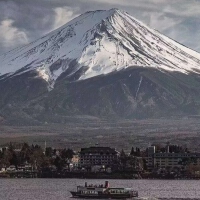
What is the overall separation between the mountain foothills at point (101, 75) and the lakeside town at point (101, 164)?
5436 centimetres

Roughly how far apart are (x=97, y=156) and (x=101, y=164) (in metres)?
2.71

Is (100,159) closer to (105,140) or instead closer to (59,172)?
(59,172)

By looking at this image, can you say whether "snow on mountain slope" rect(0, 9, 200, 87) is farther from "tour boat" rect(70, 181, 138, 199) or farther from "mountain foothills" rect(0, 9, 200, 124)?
"tour boat" rect(70, 181, 138, 199)

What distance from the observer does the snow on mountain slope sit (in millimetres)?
167125

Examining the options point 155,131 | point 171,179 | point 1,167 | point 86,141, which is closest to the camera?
point 171,179

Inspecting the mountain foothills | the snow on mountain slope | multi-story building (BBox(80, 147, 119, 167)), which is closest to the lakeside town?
multi-story building (BBox(80, 147, 119, 167))

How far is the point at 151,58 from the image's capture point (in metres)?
169

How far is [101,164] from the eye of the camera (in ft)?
292

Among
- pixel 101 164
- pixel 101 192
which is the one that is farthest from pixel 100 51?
pixel 101 192

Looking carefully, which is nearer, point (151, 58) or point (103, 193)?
point (103, 193)

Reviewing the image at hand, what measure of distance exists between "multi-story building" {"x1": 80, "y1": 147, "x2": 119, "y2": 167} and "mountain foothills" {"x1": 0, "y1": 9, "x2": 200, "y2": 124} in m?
53.7

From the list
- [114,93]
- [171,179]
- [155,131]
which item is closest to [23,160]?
[171,179]

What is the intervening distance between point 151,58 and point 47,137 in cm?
4641

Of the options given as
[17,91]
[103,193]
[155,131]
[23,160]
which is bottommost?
[103,193]
